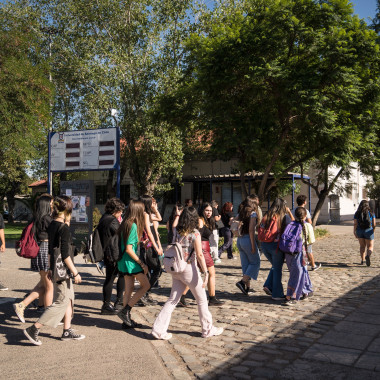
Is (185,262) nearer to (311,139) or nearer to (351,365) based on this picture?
(351,365)

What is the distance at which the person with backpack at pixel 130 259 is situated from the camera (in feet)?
19.2

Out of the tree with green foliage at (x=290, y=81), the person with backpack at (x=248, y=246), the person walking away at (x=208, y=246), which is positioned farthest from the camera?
the tree with green foliage at (x=290, y=81)

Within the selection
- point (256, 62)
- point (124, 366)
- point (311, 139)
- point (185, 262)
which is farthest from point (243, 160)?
point (124, 366)

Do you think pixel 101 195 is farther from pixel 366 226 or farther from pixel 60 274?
pixel 60 274

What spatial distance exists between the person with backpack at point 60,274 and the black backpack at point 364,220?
827 cm

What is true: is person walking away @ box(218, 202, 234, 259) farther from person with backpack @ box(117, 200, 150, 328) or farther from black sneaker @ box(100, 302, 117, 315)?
person with backpack @ box(117, 200, 150, 328)

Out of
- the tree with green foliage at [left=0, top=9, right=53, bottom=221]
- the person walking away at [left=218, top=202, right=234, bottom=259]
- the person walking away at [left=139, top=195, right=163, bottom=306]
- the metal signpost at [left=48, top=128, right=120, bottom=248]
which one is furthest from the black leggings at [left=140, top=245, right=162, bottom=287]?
the tree with green foliage at [left=0, top=9, right=53, bottom=221]

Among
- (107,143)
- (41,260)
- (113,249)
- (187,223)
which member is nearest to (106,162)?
(107,143)

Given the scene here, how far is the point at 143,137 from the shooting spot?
87.6 feet

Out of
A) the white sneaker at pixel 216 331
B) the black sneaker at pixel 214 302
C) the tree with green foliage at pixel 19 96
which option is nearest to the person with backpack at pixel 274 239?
the black sneaker at pixel 214 302

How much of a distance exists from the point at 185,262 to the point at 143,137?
21.8 meters

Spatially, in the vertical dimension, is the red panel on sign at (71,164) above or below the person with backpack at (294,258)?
above

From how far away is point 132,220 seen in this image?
601 cm

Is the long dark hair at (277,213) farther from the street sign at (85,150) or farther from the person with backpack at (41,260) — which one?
the street sign at (85,150)
